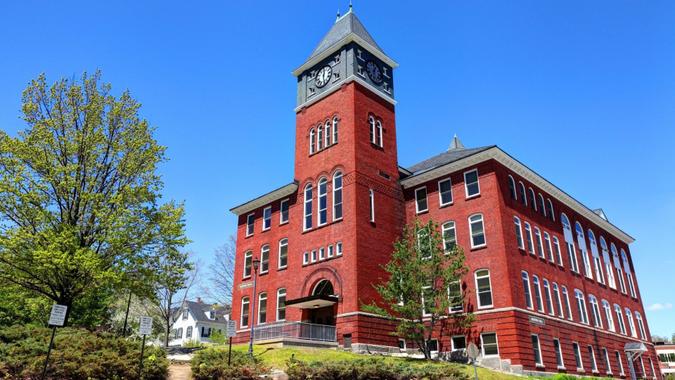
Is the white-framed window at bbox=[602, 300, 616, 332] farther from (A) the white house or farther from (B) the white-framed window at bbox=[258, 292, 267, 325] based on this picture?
(A) the white house

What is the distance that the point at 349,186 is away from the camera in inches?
1267

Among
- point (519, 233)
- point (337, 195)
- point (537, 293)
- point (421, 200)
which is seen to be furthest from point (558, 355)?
point (337, 195)

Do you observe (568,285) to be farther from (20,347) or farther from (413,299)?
(20,347)

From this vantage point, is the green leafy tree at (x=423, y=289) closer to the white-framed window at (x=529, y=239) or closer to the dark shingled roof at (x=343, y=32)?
the white-framed window at (x=529, y=239)

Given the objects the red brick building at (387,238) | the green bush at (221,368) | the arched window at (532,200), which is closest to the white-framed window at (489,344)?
the red brick building at (387,238)

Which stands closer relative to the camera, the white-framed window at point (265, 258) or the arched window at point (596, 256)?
the white-framed window at point (265, 258)

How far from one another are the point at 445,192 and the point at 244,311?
18.3m

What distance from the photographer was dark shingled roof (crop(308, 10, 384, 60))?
124 ft

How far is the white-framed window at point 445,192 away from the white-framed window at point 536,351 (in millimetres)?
9834

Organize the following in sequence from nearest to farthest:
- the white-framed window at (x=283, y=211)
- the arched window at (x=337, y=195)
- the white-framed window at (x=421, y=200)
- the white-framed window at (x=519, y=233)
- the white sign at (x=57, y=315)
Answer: the white sign at (x=57, y=315)
the white-framed window at (x=519, y=233)
the arched window at (x=337, y=195)
the white-framed window at (x=421, y=200)
the white-framed window at (x=283, y=211)

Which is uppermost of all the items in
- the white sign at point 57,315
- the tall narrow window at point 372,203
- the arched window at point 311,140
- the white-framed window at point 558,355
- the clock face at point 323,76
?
the clock face at point 323,76

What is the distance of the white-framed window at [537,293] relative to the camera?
30.1 meters

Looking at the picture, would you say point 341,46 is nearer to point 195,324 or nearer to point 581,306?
point 581,306

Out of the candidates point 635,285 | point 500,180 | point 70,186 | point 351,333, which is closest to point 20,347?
point 70,186
